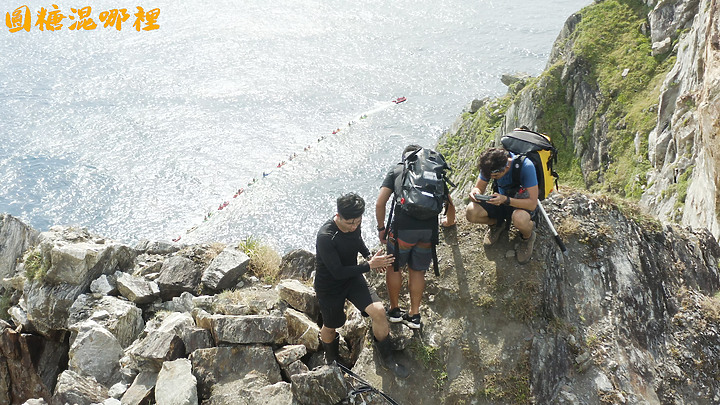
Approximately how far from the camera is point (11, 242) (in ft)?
53.3

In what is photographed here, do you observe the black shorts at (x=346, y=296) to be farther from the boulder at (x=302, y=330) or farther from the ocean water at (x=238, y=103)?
the ocean water at (x=238, y=103)

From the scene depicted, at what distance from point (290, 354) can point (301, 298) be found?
1.72 metres

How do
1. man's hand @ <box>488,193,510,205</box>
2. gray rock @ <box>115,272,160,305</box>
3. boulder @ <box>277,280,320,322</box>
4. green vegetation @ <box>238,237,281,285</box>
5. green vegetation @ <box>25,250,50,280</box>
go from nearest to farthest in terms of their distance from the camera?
man's hand @ <box>488,193,510,205</box> < boulder @ <box>277,280,320,322</box> < gray rock @ <box>115,272,160,305</box> < green vegetation @ <box>25,250,50,280</box> < green vegetation @ <box>238,237,281,285</box>

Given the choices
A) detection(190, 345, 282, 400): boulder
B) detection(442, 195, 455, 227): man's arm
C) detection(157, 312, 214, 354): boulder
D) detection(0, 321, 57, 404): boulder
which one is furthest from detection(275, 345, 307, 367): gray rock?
detection(0, 321, 57, 404): boulder

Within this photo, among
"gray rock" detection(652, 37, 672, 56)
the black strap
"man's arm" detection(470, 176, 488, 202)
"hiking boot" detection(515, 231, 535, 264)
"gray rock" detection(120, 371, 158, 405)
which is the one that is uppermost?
"gray rock" detection(652, 37, 672, 56)

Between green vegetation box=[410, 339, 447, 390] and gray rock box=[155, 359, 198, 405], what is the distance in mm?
3955

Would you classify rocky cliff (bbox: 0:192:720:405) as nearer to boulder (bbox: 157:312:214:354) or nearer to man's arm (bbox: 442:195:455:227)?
boulder (bbox: 157:312:214:354)

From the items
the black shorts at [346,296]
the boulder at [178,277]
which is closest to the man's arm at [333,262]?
the black shorts at [346,296]

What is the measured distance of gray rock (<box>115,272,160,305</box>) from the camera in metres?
13.2

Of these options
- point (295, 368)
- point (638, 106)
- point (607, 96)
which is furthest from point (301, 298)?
point (607, 96)

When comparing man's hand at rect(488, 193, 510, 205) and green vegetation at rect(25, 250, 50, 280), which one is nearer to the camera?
man's hand at rect(488, 193, 510, 205)

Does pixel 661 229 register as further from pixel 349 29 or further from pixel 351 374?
pixel 349 29

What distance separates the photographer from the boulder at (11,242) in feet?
52.5

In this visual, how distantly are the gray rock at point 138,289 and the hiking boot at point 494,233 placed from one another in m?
8.46
